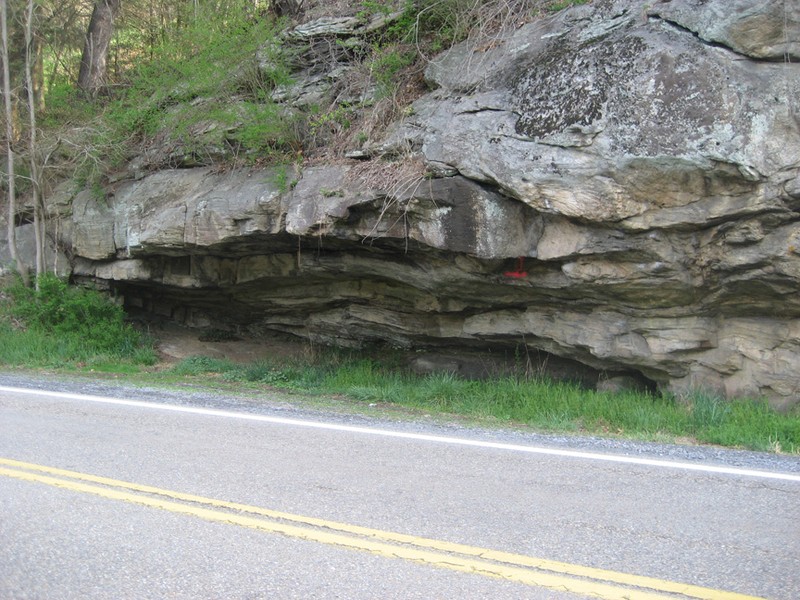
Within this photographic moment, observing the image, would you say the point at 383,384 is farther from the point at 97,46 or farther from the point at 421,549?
the point at 97,46

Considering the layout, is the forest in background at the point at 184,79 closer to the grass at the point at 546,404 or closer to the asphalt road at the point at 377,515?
the grass at the point at 546,404

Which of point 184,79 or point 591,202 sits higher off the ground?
point 184,79

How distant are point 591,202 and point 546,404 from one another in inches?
108

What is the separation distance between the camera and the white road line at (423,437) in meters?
6.16

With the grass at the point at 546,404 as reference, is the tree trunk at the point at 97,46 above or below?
above

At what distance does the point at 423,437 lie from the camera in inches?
286

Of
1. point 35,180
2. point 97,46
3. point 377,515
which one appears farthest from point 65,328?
point 377,515

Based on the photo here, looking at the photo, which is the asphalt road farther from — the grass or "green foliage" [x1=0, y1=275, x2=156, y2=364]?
"green foliage" [x1=0, y1=275, x2=156, y2=364]

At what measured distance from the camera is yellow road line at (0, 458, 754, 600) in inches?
149

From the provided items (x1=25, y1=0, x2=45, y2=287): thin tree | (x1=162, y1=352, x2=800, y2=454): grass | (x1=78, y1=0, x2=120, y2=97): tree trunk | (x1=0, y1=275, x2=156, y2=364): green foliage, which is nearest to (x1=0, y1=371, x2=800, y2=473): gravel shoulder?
(x1=162, y1=352, x2=800, y2=454): grass

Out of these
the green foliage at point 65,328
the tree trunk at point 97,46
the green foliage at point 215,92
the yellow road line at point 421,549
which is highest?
the tree trunk at point 97,46

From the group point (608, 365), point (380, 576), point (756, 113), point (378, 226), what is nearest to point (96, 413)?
point (378, 226)

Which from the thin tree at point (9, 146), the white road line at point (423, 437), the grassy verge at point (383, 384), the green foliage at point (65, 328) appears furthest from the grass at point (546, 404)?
the thin tree at point (9, 146)

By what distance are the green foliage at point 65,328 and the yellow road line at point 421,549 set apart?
8447mm
